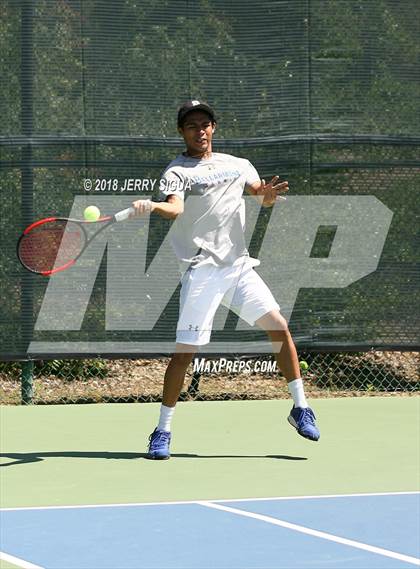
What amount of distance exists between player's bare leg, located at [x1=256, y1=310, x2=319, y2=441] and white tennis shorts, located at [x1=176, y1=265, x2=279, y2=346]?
0.07m

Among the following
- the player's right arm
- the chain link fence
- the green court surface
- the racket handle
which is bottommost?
the chain link fence

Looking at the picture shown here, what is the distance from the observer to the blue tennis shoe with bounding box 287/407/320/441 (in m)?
7.06

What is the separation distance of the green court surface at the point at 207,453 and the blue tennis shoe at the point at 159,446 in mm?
56

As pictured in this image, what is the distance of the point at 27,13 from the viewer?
9.16m

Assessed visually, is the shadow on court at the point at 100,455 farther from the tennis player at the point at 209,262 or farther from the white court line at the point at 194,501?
the white court line at the point at 194,501

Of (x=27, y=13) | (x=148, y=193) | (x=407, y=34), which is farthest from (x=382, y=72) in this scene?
(x=27, y=13)

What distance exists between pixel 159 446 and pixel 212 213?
119 centimetres

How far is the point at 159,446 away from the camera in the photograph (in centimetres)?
698

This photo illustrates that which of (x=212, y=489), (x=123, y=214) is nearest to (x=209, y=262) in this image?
(x=123, y=214)

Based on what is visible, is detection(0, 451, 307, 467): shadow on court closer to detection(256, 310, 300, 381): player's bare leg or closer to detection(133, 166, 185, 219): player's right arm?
detection(256, 310, 300, 381): player's bare leg
